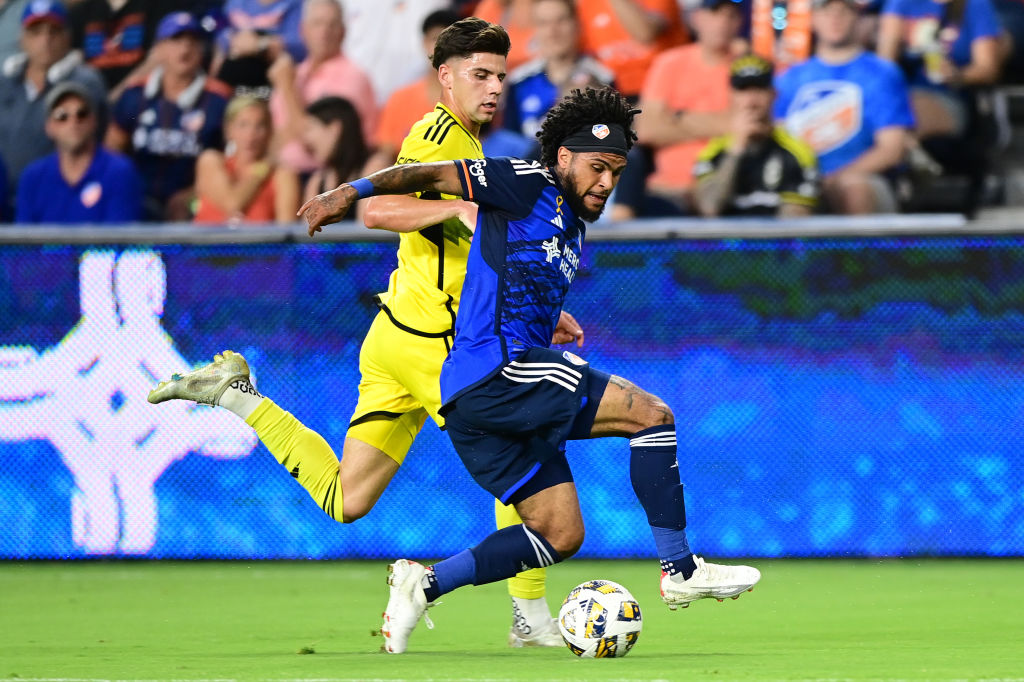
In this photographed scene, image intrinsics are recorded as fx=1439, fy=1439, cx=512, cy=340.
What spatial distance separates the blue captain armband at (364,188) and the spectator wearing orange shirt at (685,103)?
17.7 feet

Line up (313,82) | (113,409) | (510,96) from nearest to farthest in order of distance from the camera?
1. (113,409)
2. (510,96)
3. (313,82)

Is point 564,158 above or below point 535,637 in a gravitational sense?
above

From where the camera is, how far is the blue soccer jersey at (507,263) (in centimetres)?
474

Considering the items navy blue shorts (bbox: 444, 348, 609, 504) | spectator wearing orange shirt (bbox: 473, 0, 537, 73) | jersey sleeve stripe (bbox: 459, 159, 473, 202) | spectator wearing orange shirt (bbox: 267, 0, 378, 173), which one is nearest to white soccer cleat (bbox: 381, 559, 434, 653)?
navy blue shorts (bbox: 444, 348, 609, 504)

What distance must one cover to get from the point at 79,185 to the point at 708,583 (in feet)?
23.6

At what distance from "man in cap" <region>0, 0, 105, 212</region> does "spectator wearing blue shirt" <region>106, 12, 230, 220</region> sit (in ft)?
1.00

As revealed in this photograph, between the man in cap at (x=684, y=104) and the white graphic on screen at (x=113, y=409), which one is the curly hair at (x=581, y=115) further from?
the man in cap at (x=684, y=104)

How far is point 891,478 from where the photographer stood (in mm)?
8352

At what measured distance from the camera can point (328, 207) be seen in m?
4.54

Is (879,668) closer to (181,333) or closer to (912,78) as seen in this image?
(181,333)

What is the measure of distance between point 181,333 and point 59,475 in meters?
1.13

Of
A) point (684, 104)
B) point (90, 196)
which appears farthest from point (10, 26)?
point (684, 104)

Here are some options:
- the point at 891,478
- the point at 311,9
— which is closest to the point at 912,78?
the point at 891,478

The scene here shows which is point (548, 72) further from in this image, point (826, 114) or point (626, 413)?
point (626, 413)
